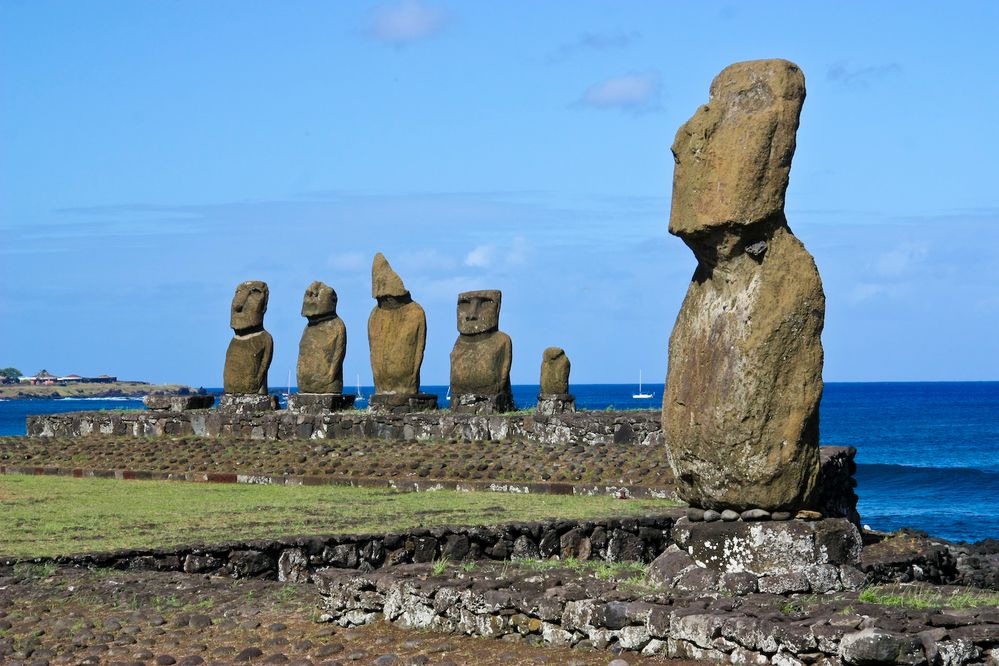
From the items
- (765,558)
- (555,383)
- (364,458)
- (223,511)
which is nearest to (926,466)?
(555,383)

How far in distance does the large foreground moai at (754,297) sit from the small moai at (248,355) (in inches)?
810

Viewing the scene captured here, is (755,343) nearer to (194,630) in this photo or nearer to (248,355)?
(194,630)

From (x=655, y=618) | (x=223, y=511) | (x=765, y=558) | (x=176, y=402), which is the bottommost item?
(x=223, y=511)

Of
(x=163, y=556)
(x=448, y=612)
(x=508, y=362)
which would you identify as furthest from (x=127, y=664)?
(x=508, y=362)

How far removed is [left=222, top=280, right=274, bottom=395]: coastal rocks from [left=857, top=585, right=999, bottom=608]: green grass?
2156 cm

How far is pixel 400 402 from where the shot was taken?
88.1 ft

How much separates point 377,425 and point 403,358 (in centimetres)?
198

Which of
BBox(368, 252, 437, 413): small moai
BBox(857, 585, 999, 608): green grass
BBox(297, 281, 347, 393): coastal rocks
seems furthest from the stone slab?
BBox(297, 281, 347, 393): coastal rocks

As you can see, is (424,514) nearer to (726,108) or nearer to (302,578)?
(302,578)

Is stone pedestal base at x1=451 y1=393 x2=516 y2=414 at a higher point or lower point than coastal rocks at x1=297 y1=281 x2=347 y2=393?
lower

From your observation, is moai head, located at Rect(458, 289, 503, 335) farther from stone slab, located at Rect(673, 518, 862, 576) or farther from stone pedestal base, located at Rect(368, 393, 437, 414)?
stone slab, located at Rect(673, 518, 862, 576)

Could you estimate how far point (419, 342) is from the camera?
2719 cm

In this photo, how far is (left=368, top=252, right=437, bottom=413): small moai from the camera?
27047mm

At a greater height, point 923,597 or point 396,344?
point 396,344
